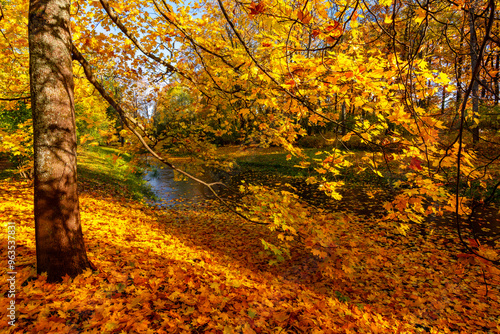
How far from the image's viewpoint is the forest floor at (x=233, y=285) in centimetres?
239

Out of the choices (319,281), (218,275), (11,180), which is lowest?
(319,281)

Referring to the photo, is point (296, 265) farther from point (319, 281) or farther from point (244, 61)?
point (244, 61)

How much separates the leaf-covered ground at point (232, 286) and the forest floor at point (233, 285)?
0.05 ft

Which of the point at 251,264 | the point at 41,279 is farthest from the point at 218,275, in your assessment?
the point at 41,279

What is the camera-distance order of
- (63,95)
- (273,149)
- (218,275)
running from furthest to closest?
(273,149), (218,275), (63,95)

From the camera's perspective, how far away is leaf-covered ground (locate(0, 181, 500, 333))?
7.85 ft

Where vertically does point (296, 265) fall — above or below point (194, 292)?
below

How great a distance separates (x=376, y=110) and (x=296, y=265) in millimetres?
3439

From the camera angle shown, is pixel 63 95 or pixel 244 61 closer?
pixel 63 95

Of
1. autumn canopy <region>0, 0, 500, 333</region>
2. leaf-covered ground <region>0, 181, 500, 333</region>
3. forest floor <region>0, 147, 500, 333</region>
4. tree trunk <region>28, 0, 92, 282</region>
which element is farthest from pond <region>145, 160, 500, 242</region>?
tree trunk <region>28, 0, 92, 282</region>

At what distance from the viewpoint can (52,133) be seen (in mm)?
2365

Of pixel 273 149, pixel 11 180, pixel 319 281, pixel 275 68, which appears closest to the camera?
pixel 275 68

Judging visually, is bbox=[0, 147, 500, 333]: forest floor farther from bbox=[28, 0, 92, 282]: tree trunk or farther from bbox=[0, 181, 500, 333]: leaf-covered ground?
bbox=[28, 0, 92, 282]: tree trunk

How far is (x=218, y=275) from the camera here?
12.0 feet
